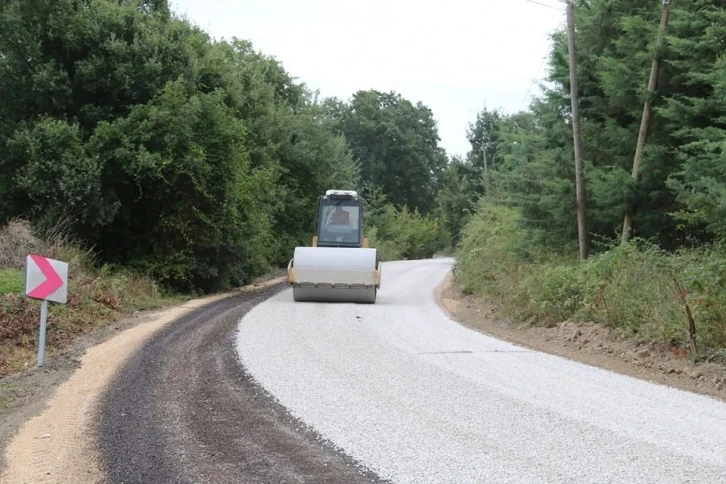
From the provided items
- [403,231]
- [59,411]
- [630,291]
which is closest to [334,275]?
[630,291]

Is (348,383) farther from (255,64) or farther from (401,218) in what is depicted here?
(401,218)

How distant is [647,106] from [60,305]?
13013mm

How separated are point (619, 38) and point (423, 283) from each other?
1436 centimetres

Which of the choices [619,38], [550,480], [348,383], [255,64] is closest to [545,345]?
[348,383]

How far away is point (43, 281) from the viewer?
9.59 m

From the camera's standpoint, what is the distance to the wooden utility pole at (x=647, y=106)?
14125mm

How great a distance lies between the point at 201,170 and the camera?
19375 millimetres

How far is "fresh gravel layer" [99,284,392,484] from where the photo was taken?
4.95m

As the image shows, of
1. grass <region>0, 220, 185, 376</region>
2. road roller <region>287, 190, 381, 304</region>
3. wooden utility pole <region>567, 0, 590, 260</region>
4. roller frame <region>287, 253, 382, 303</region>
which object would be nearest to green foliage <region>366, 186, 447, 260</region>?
road roller <region>287, 190, 381, 304</region>

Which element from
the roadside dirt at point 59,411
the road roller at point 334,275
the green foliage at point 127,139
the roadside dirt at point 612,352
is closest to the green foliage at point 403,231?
the green foliage at point 127,139

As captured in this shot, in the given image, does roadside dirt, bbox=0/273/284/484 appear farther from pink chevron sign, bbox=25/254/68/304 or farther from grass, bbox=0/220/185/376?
pink chevron sign, bbox=25/254/68/304

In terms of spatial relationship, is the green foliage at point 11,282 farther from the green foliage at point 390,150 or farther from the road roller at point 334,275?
the green foliage at point 390,150

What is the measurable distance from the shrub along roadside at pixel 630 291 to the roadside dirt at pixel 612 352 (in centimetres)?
22

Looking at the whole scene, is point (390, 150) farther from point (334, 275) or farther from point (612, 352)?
point (612, 352)
